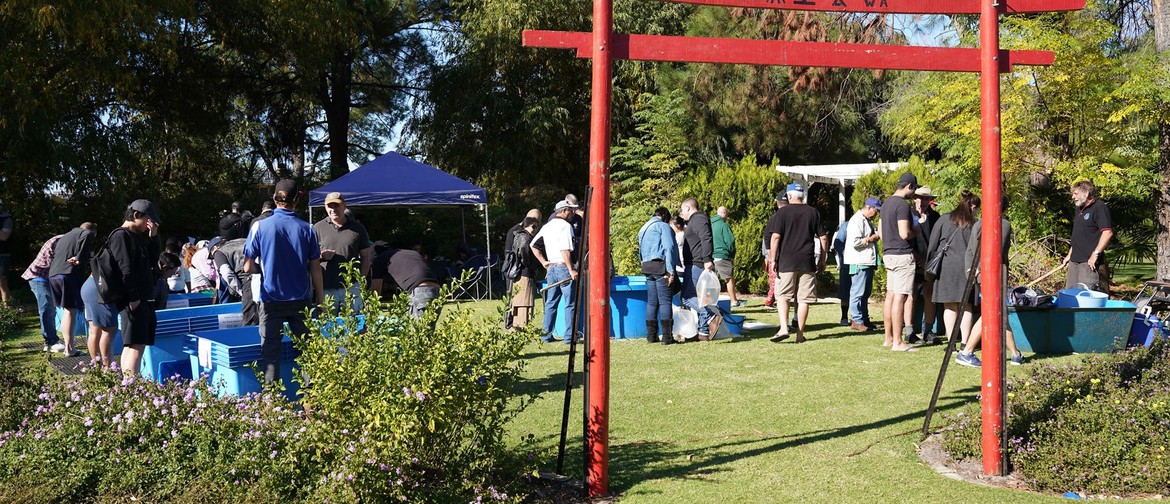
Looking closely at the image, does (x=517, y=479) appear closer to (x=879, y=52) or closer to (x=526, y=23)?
(x=879, y=52)

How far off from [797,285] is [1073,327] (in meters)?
2.72

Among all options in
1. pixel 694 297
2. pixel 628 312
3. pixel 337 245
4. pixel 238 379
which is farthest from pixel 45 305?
pixel 694 297

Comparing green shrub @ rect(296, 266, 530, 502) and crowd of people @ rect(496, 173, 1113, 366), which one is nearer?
green shrub @ rect(296, 266, 530, 502)

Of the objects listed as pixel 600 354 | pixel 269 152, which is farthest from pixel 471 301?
pixel 269 152

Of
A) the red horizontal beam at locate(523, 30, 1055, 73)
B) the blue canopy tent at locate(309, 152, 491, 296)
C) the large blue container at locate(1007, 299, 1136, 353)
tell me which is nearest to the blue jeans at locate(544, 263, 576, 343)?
the large blue container at locate(1007, 299, 1136, 353)

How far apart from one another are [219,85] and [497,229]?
24.9ft

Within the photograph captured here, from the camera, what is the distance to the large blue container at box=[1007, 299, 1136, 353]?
363 inches

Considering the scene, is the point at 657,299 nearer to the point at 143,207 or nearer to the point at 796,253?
the point at 796,253

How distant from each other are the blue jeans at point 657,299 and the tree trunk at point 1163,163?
675 centimetres

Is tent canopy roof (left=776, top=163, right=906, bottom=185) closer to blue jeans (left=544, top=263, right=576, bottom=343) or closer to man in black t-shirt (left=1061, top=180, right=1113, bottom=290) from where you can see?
man in black t-shirt (left=1061, top=180, right=1113, bottom=290)

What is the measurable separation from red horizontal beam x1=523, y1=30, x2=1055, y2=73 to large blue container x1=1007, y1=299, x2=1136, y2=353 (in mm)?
4483

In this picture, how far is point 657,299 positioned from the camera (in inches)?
413

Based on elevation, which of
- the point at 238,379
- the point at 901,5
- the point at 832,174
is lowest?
the point at 238,379

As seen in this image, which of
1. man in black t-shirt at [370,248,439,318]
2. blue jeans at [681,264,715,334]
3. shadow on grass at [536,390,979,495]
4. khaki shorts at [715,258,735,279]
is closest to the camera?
shadow on grass at [536,390,979,495]
